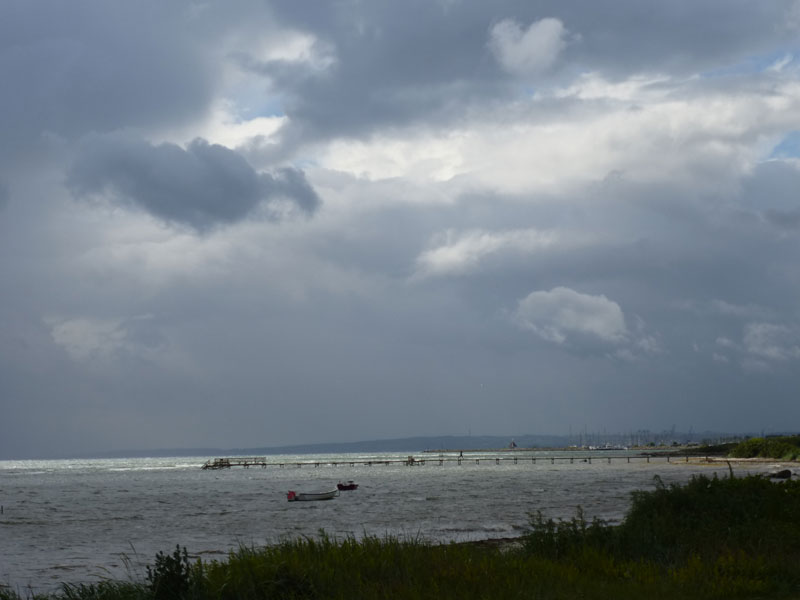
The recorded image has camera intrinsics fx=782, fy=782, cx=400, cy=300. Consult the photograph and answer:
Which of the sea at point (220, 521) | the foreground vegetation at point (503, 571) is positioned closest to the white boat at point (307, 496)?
the sea at point (220, 521)

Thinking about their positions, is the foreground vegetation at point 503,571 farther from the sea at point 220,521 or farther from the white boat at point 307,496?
the white boat at point 307,496

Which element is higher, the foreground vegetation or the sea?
the foreground vegetation

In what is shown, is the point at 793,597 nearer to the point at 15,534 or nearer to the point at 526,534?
the point at 526,534

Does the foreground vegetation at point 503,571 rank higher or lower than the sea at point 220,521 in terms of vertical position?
higher

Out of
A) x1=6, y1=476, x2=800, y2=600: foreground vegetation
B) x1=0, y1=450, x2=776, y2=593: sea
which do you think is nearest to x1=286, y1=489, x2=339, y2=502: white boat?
x1=0, y1=450, x2=776, y2=593: sea

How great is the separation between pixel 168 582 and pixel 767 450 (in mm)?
155121

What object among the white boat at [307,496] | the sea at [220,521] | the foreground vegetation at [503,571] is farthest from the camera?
the white boat at [307,496]

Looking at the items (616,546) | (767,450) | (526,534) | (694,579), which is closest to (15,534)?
(526,534)

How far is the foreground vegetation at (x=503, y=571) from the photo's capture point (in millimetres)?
13047


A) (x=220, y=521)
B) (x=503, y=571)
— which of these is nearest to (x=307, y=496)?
(x=220, y=521)

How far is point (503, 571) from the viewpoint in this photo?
563 inches

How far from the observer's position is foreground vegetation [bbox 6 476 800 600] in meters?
13.0

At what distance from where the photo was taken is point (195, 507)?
69.8m

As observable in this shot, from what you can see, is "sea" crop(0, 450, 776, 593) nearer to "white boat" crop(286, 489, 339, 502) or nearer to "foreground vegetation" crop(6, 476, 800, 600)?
"white boat" crop(286, 489, 339, 502)
